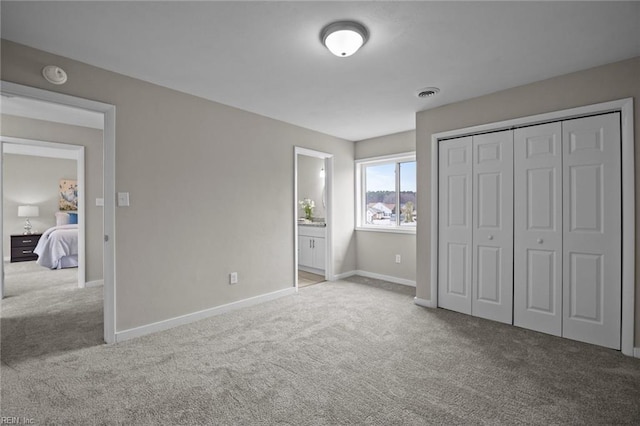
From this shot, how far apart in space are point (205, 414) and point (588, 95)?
3.85 m

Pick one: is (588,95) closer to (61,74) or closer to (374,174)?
(374,174)

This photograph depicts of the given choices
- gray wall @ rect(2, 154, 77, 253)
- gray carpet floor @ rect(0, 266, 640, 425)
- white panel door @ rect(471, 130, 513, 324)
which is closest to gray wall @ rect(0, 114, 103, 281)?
gray carpet floor @ rect(0, 266, 640, 425)

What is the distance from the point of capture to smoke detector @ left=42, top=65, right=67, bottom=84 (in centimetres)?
240

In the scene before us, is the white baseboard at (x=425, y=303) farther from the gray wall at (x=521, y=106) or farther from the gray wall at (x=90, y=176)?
the gray wall at (x=90, y=176)

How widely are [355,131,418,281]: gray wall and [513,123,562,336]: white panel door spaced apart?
1.75m

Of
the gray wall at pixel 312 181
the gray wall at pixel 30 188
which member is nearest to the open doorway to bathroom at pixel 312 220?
the gray wall at pixel 312 181

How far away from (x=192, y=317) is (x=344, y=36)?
302cm

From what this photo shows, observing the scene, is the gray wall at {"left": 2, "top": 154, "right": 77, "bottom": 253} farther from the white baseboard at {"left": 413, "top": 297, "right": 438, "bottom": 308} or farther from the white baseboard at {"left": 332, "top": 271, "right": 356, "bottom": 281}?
the white baseboard at {"left": 413, "top": 297, "right": 438, "bottom": 308}

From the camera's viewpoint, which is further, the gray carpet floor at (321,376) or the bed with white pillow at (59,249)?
the bed with white pillow at (59,249)

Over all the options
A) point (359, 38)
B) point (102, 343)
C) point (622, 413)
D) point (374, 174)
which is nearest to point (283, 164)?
point (374, 174)

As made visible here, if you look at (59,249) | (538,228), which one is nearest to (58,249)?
(59,249)

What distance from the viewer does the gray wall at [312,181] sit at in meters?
6.68

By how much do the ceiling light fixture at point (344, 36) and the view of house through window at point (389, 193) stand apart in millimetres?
2971

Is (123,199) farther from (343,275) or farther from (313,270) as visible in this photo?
(313,270)
